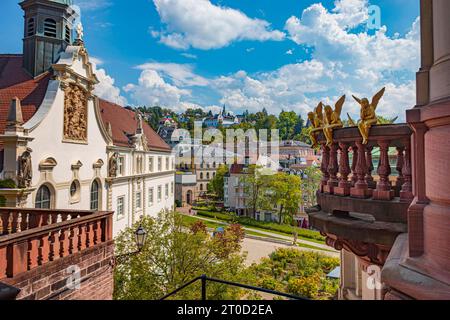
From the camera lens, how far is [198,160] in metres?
76.6

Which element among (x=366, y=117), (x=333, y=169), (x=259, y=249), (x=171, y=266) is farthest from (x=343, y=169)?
(x=259, y=249)

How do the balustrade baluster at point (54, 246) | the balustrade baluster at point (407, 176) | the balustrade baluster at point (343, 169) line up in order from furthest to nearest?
the balustrade baluster at point (54, 246), the balustrade baluster at point (343, 169), the balustrade baluster at point (407, 176)

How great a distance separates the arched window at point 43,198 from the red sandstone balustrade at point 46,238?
7.28 metres

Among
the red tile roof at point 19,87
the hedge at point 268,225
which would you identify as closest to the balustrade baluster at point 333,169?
the red tile roof at point 19,87

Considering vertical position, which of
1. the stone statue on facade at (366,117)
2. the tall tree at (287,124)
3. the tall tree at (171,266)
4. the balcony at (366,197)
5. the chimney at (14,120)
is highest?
the tall tree at (287,124)

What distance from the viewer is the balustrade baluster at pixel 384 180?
12.1 ft

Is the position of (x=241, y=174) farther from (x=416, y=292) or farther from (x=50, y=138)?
(x=416, y=292)

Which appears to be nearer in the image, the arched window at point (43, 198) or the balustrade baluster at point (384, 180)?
the balustrade baluster at point (384, 180)

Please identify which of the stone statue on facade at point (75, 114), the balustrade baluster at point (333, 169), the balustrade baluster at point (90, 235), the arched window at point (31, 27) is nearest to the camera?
the balustrade baluster at point (333, 169)

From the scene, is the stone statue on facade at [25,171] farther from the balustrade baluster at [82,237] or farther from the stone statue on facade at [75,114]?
the balustrade baluster at [82,237]

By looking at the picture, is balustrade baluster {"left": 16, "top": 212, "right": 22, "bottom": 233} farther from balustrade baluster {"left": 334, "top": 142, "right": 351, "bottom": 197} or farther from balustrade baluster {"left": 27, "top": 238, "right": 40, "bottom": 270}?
balustrade baluster {"left": 334, "top": 142, "right": 351, "bottom": 197}

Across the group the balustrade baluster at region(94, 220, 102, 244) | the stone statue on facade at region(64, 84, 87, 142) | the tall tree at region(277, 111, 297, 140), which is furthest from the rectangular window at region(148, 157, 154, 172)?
the tall tree at region(277, 111, 297, 140)

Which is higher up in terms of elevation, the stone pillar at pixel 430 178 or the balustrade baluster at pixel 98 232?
the stone pillar at pixel 430 178

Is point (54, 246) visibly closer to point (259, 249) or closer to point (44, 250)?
point (44, 250)
